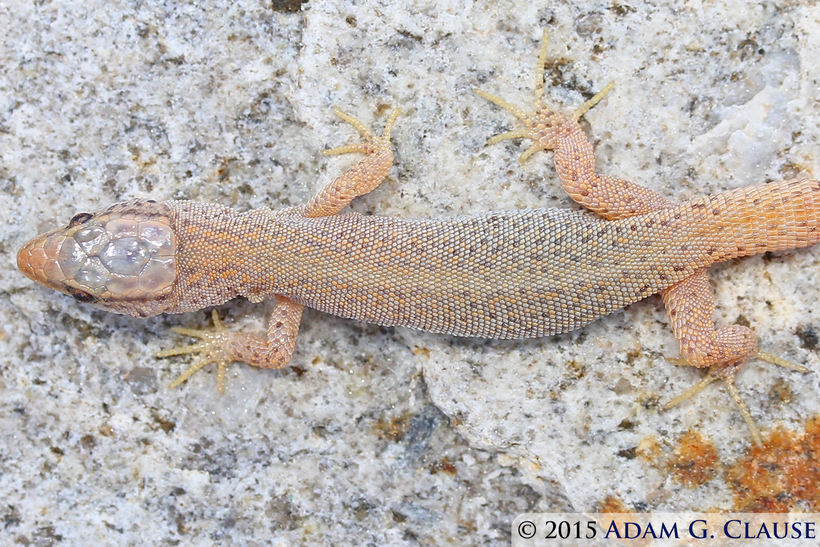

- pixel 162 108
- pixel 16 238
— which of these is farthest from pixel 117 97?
pixel 16 238

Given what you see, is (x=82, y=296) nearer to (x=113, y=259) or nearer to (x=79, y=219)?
(x=113, y=259)

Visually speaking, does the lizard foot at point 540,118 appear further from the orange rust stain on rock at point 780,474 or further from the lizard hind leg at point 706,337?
the orange rust stain on rock at point 780,474

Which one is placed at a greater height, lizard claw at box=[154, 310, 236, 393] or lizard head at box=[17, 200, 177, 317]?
lizard head at box=[17, 200, 177, 317]

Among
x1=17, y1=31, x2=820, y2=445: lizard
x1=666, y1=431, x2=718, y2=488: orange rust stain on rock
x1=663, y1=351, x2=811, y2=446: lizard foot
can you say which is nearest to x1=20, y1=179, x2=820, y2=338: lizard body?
x1=17, y1=31, x2=820, y2=445: lizard

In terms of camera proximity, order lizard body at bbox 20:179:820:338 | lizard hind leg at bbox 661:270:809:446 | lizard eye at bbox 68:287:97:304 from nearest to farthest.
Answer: lizard body at bbox 20:179:820:338 < lizard hind leg at bbox 661:270:809:446 < lizard eye at bbox 68:287:97:304

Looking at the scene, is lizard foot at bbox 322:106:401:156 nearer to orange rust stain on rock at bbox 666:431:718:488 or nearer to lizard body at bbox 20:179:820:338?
lizard body at bbox 20:179:820:338

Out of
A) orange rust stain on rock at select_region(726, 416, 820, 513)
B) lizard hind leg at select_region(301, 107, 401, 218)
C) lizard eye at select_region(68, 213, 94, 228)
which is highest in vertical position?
lizard hind leg at select_region(301, 107, 401, 218)
